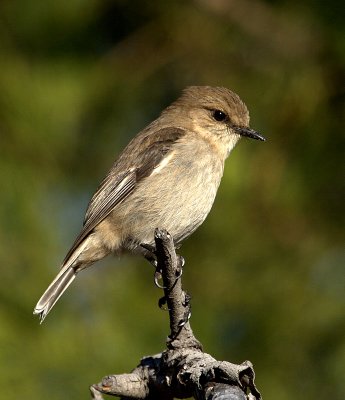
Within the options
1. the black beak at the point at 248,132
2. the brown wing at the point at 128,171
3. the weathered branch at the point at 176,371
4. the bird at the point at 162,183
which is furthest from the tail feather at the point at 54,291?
the black beak at the point at 248,132

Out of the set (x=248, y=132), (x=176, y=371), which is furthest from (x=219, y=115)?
(x=176, y=371)

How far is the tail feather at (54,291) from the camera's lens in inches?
211

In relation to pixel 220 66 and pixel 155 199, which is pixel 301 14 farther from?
pixel 155 199

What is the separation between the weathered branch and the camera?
142 inches

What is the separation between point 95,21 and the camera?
621cm

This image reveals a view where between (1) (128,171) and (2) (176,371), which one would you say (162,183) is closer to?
(1) (128,171)

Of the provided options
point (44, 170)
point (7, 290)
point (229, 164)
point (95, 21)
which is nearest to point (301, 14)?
point (229, 164)

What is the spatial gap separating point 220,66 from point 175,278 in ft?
6.66

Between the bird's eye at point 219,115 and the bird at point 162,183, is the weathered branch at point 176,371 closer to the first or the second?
the bird at point 162,183

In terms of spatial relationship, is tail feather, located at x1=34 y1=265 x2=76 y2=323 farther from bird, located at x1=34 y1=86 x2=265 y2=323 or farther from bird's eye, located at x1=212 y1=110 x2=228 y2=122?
bird's eye, located at x1=212 y1=110 x2=228 y2=122

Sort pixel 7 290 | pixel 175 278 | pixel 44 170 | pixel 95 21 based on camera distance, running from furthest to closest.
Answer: pixel 95 21, pixel 44 170, pixel 7 290, pixel 175 278

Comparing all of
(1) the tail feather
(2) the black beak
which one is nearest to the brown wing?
(1) the tail feather

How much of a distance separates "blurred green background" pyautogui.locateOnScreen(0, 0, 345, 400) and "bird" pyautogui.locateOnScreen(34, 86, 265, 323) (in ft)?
0.38

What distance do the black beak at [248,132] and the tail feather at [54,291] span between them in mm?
1462
